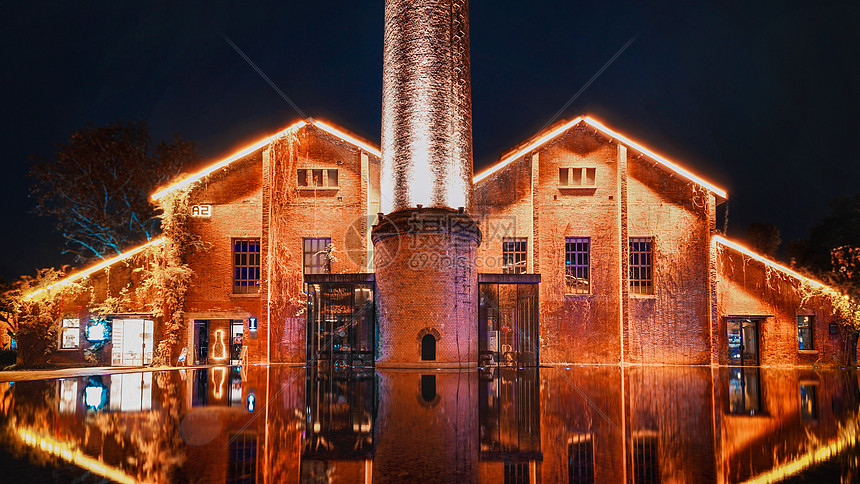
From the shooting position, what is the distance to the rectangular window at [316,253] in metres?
25.4

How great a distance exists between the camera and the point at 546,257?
83.7 ft

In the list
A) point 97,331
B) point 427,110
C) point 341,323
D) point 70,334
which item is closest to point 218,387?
point 341,323

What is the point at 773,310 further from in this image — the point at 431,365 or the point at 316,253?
the point at 316,253

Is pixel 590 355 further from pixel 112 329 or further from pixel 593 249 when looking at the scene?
pixel 112 329

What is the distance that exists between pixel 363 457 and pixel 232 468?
130cm

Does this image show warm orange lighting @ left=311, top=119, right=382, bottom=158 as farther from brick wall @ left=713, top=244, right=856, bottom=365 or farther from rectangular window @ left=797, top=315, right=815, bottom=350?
rectangular window @ left=797, top=315, right=815, bottom=350

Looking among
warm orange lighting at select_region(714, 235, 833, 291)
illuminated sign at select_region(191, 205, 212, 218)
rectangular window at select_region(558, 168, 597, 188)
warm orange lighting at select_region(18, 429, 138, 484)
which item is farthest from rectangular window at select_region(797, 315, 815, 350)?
warm orange lighting at select_region(18, 429, 138, 484)

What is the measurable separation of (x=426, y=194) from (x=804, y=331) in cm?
1687

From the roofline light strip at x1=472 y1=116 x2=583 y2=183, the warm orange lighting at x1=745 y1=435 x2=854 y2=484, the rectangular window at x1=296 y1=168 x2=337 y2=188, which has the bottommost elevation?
the warm orange lighting at x1=745 y1=435 x2=854 y2=484

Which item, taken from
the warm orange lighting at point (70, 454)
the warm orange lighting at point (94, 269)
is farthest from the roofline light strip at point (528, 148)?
the warm orange lighting at point (70, 454)

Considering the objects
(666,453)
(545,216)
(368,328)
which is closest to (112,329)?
(368,328)

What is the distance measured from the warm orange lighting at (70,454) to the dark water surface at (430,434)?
0.07 feet

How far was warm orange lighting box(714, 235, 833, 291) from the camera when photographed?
979 inches

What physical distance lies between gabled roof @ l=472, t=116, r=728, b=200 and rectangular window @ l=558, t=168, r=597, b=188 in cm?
151
